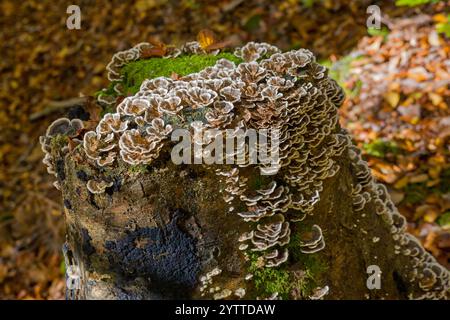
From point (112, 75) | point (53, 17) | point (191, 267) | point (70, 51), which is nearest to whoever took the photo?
point (191, 267)

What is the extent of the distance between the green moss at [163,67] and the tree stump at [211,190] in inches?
1.0

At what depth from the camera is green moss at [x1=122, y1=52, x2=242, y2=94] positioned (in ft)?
12.9

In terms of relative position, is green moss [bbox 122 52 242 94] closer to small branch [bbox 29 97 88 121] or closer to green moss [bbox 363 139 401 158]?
green moss [bbox 363 139 401 158]

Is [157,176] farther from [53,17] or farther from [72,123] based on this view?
[53,17]

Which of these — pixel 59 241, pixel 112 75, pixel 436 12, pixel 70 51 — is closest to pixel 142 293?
pixel 112 75

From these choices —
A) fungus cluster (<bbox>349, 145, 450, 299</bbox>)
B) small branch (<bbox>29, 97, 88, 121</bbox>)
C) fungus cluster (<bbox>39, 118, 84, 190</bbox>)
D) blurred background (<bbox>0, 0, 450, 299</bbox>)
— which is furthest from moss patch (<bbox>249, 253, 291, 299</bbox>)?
small branch (<bbox>29, 97, 88, 121</bbox>)

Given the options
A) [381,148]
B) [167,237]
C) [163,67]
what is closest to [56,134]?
[163,67]

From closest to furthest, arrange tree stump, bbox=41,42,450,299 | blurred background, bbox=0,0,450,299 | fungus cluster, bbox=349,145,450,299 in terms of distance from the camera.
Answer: tree stump, bbox=41,42,450,299 < fungus cluster, bbox=349,145,450,299 < blurred background, bbox=0,0,450,299

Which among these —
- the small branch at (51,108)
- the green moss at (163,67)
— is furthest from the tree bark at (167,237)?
the small branch at (51,108)

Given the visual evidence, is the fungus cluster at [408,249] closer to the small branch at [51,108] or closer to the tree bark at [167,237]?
the tree bark at [167,237]

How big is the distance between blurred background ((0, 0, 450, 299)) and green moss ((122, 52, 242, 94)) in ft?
1.44

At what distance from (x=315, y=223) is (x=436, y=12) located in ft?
21.1

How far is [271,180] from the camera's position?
3447 millimetres

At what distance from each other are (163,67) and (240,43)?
6761 millimetres
